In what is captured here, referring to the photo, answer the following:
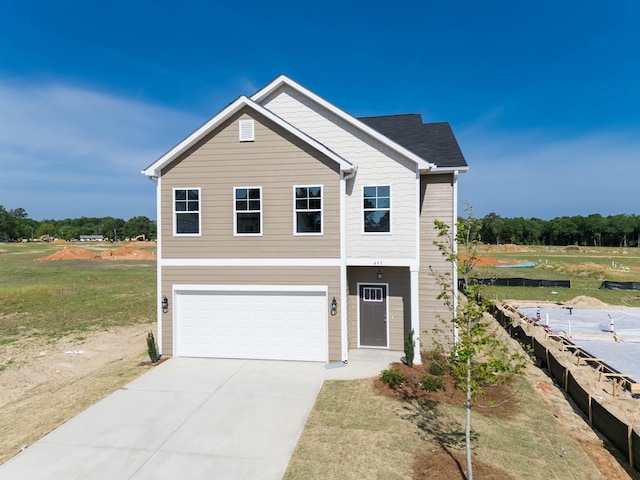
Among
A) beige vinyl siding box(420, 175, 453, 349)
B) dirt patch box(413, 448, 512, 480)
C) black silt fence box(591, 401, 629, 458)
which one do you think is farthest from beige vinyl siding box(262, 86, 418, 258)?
dirt patch box(413, 448, 512, 480)

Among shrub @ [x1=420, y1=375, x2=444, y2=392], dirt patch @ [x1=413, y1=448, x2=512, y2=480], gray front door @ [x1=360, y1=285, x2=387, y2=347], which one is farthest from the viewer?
gray front door @ [x1=360, y1=285, x2=387, y2=347]

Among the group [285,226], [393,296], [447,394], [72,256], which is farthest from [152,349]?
[72,256]

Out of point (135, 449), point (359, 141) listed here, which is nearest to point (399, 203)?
point (359, 141)

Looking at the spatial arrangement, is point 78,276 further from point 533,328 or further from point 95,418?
point 533,328

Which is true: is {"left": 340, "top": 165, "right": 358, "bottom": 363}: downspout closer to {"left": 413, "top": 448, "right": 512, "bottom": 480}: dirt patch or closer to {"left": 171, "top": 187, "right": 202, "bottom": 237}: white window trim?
{"left": 171, "top": 187, "right": 202, "bottom": 237}: white window trim

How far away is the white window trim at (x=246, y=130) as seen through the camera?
1146 cm

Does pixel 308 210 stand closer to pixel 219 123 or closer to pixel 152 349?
pixel 219 123

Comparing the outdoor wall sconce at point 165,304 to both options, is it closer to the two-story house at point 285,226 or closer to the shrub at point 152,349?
the two-story house at point 285,226

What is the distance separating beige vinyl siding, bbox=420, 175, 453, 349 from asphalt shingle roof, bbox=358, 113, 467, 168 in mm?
649

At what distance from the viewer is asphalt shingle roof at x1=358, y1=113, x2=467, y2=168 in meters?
12.0

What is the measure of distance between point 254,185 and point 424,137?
266 inches

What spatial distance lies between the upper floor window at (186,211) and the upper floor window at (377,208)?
562 cm

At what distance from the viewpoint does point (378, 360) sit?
11516 mm

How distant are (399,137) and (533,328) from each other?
1081cm
